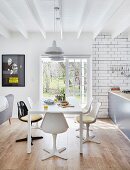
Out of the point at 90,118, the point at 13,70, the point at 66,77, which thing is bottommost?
the point at 90,118

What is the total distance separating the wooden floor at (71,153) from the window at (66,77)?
6.25 ft

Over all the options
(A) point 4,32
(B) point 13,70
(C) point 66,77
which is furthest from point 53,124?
(B) point 13,70

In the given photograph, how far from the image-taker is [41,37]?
650 centimetres

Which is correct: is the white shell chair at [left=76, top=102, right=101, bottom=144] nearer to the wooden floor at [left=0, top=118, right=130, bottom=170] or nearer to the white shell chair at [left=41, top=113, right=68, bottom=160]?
the wooden floor at [left=0, top=118, right=130, bottom=170]

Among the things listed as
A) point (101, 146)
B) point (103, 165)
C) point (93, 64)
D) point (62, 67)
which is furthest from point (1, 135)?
point (93, 64)

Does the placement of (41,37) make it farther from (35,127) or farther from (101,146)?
(101,146)

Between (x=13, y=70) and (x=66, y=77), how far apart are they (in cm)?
169

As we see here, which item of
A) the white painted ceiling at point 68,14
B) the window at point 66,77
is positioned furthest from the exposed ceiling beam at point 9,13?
the window at point 66,77

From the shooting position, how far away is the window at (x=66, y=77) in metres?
6.64

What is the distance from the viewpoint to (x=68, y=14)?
4.59m

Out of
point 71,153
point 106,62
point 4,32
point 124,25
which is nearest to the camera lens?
point 71,153

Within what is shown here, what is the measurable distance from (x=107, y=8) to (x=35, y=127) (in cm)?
321

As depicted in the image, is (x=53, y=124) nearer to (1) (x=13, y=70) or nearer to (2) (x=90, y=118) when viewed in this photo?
(2) (x=90, y=118)

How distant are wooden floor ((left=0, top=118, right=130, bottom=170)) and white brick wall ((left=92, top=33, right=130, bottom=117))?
172 centimetres
